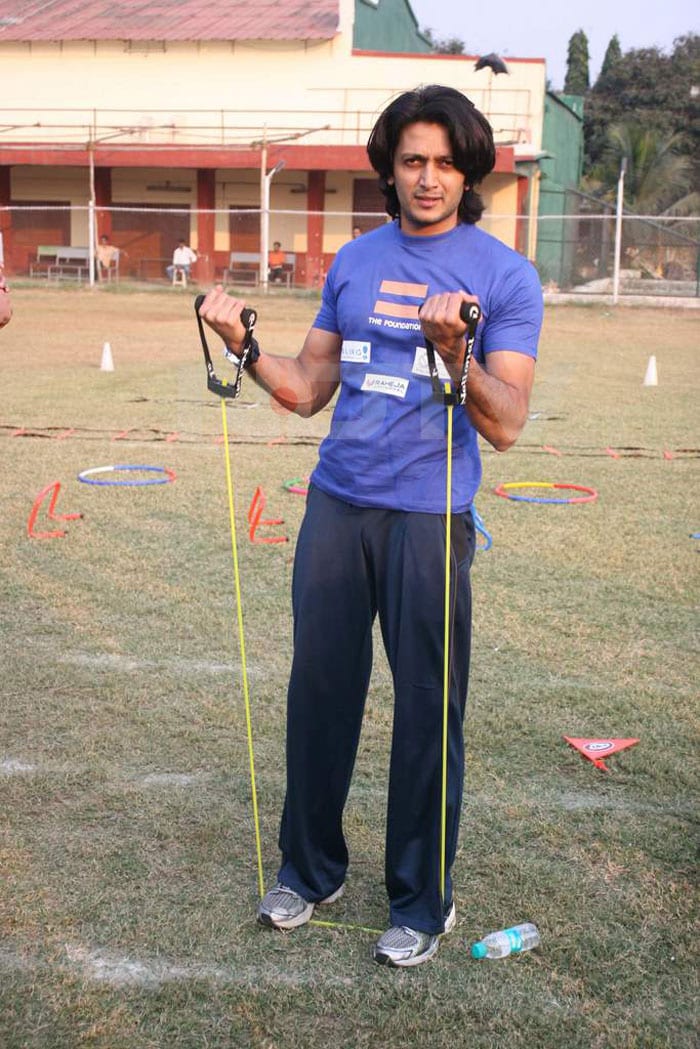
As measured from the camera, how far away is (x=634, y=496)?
30.1 feet

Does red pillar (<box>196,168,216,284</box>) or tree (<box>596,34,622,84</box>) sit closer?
red pillar (<box>196,168,216,284</box>)

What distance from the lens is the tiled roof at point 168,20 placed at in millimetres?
37812

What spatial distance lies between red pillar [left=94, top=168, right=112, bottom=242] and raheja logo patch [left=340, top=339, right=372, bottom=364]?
3585cm

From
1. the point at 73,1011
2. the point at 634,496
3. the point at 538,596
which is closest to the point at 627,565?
the point at 538,596

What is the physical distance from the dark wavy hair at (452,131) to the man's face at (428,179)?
0.02 metres

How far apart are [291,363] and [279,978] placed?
5.20 feet

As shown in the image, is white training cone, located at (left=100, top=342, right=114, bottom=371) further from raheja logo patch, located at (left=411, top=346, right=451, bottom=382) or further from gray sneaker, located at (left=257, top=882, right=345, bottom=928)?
raheja logo patch, located at (left=411, top=346, right=451, bottom=382)

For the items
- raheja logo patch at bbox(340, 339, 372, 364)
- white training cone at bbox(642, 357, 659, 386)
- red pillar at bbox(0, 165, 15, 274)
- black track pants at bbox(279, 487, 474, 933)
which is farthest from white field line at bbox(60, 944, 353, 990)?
red pillar at bbox(0, 165, 15, 274)

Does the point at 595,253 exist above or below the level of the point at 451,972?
above

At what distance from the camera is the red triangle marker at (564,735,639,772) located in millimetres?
4371

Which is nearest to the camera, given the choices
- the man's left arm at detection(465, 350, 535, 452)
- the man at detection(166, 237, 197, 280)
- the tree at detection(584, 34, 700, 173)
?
the man's left arm at detection(465, 350, 535, 452)

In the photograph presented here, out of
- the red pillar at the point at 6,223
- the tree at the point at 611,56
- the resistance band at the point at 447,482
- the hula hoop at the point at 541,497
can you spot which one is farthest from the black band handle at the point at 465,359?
the tree at the point at 611,56

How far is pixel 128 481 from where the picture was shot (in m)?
8.88

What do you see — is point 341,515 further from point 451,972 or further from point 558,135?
point 558,135
